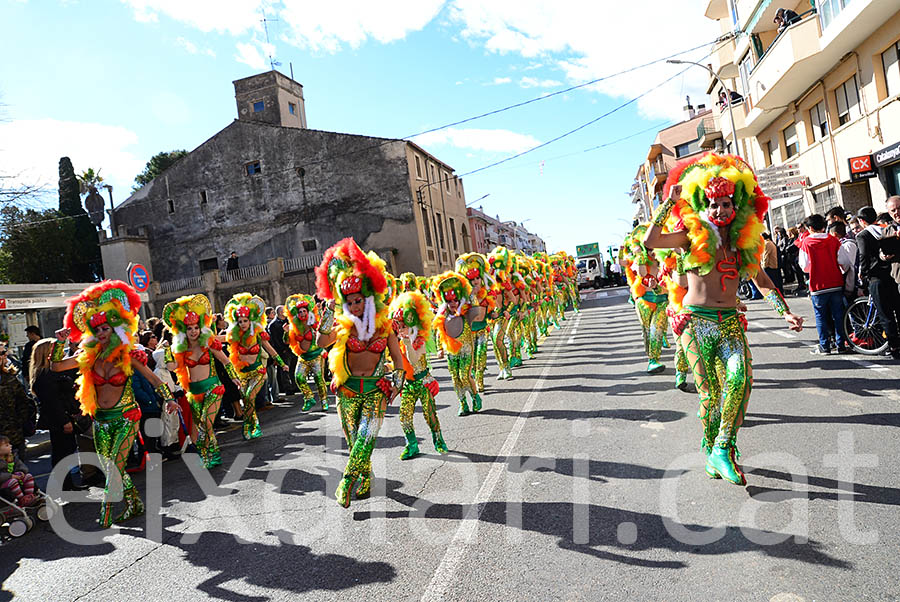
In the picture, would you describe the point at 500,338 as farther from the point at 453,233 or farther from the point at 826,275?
the point at 453,233

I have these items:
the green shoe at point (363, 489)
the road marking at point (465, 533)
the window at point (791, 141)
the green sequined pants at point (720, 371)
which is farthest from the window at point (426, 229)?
the green sequined pants at point (720, 371)

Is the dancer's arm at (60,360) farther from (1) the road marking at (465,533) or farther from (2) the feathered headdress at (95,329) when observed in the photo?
(1) the road marking at (465,533)

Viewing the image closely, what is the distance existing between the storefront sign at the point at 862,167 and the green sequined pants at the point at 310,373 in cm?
1480

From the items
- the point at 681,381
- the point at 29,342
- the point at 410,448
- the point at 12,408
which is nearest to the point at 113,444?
the point at 12,408

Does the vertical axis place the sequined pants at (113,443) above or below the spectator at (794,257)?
below

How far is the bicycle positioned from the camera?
794 centimetres

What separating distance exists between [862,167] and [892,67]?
8.15 ft

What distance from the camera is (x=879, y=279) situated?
24.2ft

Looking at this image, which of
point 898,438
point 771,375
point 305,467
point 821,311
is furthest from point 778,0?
point 305,467

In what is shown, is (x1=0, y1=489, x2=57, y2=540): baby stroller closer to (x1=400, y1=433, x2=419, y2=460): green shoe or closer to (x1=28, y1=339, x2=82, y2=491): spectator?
(x1=28, y1=339, x2=82, y2=491): spectator

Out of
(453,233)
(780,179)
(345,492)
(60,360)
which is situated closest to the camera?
(345,492)

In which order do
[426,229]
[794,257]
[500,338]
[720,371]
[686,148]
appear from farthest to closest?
[686,148] → [426,229] → [794,257] → [500,338] → [720,371]

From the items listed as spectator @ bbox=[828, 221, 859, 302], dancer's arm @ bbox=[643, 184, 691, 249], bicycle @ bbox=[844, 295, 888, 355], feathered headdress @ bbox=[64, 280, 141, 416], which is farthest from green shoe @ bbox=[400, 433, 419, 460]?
spectator @ bbox=[828, 221, 859, 302]

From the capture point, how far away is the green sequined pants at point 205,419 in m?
6.94
